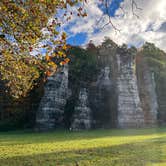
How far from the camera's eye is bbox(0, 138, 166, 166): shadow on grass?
10.8 meters

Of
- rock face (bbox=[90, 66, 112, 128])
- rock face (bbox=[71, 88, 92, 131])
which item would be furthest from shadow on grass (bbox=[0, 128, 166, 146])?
rock face (bbox=[90, 66, 112, 128])

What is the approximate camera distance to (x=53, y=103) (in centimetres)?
3422

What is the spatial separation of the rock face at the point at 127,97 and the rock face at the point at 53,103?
7440 mm

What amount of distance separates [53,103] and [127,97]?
981 cm

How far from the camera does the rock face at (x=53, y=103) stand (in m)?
32.9

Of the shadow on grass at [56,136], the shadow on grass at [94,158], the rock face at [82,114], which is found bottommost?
the shadow on grass at [94,158]

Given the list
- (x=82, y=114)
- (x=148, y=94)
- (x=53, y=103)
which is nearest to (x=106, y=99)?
(x=82, y=114)

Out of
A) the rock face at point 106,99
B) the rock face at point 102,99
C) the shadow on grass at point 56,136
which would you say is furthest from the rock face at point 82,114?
the shadow on grass at point 56,136

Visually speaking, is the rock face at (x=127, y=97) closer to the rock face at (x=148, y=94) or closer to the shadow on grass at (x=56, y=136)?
the rock face at (x=148, y=94)

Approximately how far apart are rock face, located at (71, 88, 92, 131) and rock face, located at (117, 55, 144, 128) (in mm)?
4094

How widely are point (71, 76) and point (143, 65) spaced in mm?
12704

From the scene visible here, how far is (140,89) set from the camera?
40.4 metres

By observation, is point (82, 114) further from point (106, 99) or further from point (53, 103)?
point (106, 99)

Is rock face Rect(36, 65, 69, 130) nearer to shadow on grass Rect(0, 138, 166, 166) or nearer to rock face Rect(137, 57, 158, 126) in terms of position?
rock face Rect(137, 57, 158, 126)
